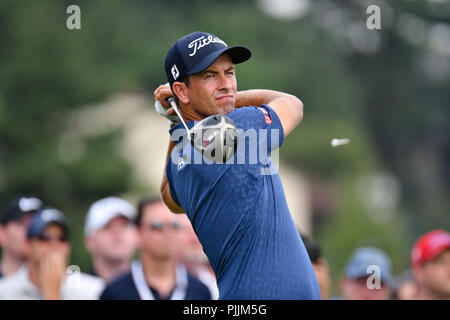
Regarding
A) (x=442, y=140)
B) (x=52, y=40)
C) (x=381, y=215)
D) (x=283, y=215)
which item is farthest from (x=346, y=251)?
(x=283, y=215)

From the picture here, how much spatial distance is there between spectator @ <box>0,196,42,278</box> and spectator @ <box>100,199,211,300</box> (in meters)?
2.16

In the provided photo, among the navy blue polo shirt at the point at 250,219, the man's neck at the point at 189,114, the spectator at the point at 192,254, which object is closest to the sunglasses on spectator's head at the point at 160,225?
the spectator at the point at 192,254

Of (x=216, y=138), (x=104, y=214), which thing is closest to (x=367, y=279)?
(x=104, y=214)

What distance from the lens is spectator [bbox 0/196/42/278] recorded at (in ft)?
30.9

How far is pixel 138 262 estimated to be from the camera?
25.4 ft

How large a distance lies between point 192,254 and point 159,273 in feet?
6.79

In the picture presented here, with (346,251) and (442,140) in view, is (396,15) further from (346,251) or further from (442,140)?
(346,251)

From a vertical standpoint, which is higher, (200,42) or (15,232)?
(200,42)

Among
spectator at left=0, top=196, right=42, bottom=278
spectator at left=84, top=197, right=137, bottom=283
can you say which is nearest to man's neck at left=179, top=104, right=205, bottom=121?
spectator at left=84, top=197, right=137, bottom=283

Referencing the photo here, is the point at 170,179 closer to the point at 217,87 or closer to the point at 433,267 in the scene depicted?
the point at 217,87

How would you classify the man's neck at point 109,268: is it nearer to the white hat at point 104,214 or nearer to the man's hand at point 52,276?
the white hat at point 104,214

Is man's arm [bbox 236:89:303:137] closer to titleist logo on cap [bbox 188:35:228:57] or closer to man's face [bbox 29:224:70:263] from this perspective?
titleist logo on cap [bbox 188:35:228:57]

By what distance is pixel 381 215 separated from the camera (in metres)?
36.6

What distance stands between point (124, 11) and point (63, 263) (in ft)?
111
